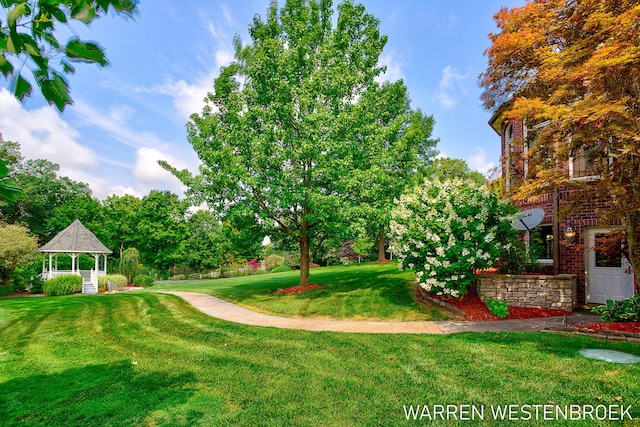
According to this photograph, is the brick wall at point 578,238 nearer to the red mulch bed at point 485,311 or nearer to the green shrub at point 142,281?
the red mulch bed at point 485,311

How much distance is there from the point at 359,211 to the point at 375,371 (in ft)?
24.0

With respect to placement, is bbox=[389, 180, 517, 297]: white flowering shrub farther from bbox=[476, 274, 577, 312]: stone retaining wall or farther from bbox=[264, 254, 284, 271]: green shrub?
bbox=[264, 254, 284, 271]: green shrub

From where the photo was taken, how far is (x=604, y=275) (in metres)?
9.96

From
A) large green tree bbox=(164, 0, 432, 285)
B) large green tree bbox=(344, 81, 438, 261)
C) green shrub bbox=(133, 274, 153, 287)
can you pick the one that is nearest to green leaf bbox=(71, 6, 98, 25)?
large green tree bbox=(164, 0, 432, 285)

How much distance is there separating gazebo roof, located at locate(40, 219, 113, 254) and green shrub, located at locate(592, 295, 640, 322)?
26.6 meters

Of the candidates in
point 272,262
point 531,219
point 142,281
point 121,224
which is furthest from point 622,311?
point 121,224

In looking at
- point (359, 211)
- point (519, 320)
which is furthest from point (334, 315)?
point (519, 320)

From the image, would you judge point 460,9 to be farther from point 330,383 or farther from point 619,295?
point 330,383

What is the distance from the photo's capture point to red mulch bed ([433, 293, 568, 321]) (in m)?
8.52

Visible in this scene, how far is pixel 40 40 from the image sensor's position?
1.55 m

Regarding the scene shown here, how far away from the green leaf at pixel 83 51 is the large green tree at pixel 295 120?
32.6 feet

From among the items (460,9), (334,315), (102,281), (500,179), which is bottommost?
(102,281)

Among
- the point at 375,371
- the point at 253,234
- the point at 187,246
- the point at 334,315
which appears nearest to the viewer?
the point at 375,371

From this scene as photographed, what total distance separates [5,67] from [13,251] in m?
23.1
